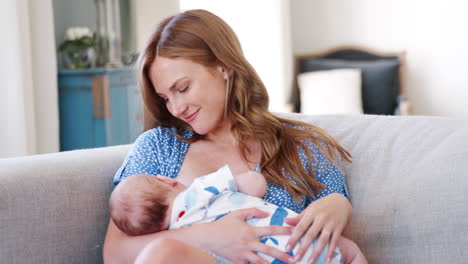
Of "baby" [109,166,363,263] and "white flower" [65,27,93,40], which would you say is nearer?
"baby" [109,166,363,263]

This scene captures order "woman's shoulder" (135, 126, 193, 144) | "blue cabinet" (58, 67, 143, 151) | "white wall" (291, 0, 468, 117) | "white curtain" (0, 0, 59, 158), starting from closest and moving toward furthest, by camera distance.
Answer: "woman's shoulder" (135, 126, 193, 144) < "white curtain" (0, 0, 59, 158) < "blue cabinet" (58, 67, 143, 151) < "white wall" (291, 0, 468, 117)

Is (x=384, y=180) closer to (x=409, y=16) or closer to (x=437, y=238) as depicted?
(x=437, y=238)

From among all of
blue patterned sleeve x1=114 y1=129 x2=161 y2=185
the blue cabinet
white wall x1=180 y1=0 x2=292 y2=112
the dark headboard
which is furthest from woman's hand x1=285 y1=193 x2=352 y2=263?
the dark headboard

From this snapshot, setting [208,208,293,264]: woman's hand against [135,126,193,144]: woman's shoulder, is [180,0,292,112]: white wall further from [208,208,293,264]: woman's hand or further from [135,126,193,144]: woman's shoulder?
[208,208,293,264]: woman's hand

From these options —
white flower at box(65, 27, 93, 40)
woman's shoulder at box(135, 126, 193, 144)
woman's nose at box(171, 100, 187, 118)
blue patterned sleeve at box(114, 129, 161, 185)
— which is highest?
white flower at box(65, 27, 93, 40)

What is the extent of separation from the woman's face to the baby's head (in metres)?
0.22

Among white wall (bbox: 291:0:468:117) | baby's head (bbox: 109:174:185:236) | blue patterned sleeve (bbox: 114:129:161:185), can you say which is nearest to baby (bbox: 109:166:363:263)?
baby's head (bbox: 109:174:185:236)

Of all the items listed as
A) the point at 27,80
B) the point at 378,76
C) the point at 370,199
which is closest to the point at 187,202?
the point at 370,199

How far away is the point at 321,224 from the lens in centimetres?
128

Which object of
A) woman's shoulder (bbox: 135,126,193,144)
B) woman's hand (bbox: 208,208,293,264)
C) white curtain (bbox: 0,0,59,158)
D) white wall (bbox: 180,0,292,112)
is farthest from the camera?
white wall (bbox: 180,0,292,112)

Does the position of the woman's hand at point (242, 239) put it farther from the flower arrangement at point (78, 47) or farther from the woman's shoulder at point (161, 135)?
the flower arrangement at point (78, 47)

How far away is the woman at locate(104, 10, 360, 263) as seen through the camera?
4.75 feet

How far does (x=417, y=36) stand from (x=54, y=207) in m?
4.28

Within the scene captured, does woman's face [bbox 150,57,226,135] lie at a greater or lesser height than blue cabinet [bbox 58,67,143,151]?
greater
